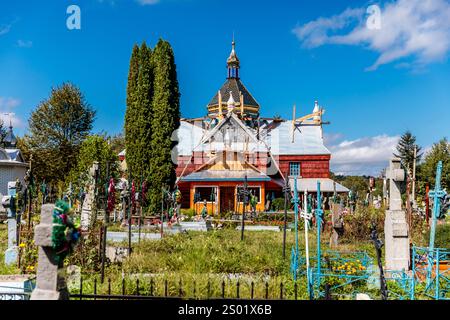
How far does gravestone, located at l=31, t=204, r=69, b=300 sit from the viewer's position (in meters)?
4.94

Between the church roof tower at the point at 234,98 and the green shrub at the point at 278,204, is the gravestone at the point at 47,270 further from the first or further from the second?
the church roof tower at the point at 234,98

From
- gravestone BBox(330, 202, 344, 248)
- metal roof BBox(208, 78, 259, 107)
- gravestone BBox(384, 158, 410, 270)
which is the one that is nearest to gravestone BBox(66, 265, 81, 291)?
gravestone BBox(384, 158, 410, 270)

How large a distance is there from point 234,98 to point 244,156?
8.03m

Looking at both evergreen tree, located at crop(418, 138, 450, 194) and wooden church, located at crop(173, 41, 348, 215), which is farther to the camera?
evergreen tree, located at crop(418, 138, 450, 194)

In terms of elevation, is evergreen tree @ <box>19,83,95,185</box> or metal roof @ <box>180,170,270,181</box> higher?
evergreen tree @ <box>19,83,95,185</box>

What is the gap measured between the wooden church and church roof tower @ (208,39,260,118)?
86mm

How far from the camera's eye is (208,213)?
1063 inches

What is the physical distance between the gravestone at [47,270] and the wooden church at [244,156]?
21.9m

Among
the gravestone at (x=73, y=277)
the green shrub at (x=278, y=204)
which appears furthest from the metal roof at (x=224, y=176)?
the gravestone at (x=73, y=277)

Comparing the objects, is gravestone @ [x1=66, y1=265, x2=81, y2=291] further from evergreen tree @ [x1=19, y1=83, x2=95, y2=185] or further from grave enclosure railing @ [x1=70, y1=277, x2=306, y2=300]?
evergreen tree @ [x1=19, y1=83, x2=95, y2=185]

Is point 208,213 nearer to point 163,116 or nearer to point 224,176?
point 224,176
